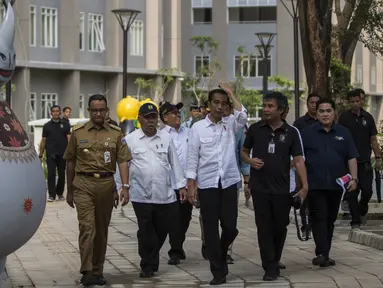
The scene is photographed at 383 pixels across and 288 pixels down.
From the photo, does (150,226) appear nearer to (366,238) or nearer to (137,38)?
(366,238)

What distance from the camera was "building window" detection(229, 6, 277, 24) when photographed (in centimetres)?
7069

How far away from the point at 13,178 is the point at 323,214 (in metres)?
4.77

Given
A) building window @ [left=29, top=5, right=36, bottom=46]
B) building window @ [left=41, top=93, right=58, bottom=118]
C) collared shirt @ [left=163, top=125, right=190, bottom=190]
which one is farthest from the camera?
building window @ [left=41, top=93, right=58, bottom=118]

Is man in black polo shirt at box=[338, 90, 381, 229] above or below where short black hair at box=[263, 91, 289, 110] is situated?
below

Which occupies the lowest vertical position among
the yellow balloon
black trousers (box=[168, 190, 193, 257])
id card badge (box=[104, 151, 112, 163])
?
black trousers (box=[168, 190, 193, 257])

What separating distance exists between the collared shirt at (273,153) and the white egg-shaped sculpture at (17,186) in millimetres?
2906

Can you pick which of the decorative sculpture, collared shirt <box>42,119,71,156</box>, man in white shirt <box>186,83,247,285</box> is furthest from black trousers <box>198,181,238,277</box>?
collared shirt <box>42,119,71,156</box>

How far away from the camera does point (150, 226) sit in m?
12.7

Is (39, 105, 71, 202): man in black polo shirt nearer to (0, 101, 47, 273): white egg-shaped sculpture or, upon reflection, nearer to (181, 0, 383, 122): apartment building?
(0, 101, 47, 273): white egg-shaped sculpture

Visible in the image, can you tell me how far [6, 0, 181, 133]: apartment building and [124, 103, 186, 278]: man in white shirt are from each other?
36.7 m

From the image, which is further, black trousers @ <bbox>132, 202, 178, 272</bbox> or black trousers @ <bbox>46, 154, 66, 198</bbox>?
black trousers @ <bbox>46, 154, 66, 198</bbox>

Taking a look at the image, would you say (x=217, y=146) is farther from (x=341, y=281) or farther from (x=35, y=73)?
(x=35, y=73)

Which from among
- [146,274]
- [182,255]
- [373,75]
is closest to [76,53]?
[373,75]

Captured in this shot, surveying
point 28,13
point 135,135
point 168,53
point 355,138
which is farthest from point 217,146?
point 168,53
